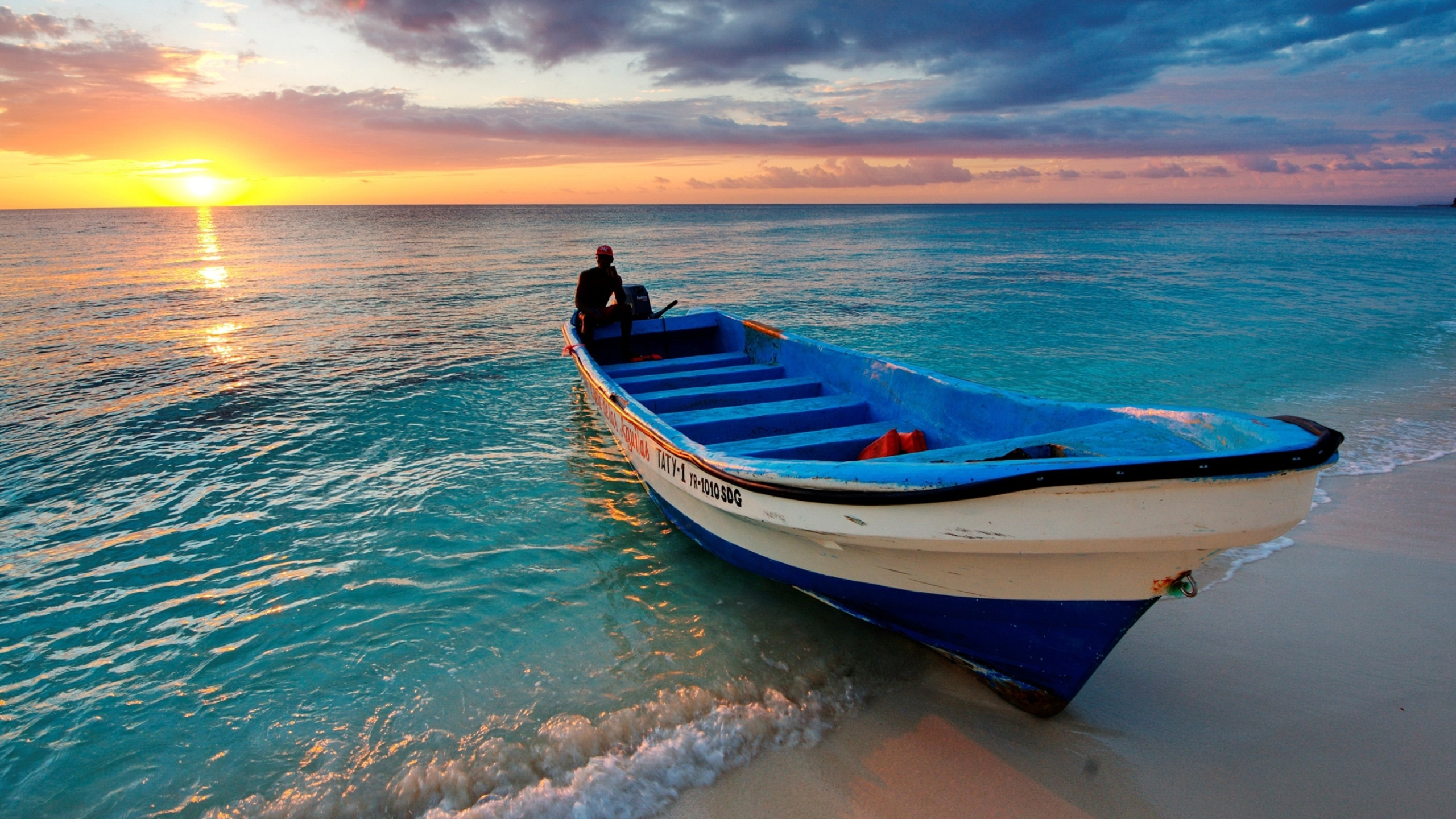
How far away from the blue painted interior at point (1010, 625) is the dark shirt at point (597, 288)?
18.6ft

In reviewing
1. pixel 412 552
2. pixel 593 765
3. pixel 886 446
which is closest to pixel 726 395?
pixel 886 446

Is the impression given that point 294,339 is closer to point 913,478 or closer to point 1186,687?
point 913,478

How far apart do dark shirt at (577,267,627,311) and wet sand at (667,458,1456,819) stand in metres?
6.26

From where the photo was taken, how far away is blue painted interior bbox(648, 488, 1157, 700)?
9.85ft

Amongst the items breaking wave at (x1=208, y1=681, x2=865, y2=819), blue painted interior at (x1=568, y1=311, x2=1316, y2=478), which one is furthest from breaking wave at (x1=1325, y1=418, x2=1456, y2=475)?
breaking wave at (x1=208, y1=681, x2=865, y2=819)

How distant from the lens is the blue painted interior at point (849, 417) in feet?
9.61

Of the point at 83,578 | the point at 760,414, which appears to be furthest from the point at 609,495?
the point at 83,578

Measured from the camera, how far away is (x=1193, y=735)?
348 cm

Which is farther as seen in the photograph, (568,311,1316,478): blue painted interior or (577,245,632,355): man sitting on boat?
(577,245,632,355): man sitting on boat

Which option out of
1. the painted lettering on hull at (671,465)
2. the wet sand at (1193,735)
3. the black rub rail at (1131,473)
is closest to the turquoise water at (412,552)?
the wet sand at (1193,735)

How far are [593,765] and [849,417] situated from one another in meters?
3.41

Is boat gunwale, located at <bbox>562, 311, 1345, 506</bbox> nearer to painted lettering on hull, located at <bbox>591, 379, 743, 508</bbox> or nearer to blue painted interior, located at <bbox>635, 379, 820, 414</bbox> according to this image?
painted lettering on hull, located at <bbox>591, 379, 743, 508</bbox>

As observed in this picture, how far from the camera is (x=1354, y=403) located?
9.65 m

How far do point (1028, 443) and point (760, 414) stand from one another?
2.59 m
